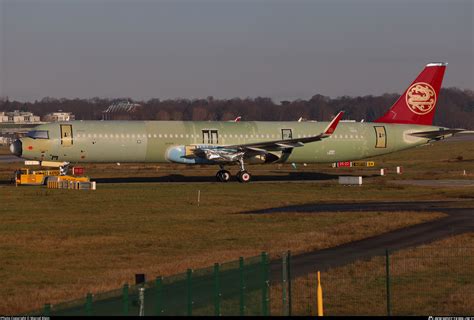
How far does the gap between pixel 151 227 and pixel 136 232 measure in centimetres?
210

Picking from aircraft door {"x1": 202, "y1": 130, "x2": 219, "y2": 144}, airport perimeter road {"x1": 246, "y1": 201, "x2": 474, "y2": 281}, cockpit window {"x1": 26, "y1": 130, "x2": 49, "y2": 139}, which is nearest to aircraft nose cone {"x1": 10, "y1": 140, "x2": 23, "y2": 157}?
cockpit window {"x1": 26, "y1": 130, "x2": 49, "y2": 139}

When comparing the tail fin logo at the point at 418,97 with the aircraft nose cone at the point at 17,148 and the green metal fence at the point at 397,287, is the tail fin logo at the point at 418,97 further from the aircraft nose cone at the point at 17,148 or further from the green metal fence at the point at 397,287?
the green metal fence at the point at 397,287

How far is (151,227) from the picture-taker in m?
46.6

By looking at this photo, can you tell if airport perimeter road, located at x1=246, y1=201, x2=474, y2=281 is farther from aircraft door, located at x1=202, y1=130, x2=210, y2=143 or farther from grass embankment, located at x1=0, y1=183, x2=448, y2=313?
aircraft door, located at x1=202, y1=130, x2=210, y2=143

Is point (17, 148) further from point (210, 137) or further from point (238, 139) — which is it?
point (238, 139)

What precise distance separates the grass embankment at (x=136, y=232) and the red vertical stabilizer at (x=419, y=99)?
18128mm

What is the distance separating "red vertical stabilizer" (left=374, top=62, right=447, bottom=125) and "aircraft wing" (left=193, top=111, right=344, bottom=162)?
33.7 ft

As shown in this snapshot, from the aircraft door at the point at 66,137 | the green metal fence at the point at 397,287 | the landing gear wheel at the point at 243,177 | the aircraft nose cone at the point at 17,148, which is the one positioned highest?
the aircraft door at the point at 66,137

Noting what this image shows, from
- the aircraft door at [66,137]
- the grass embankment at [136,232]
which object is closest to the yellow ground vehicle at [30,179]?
the aircraft door at [66,137]

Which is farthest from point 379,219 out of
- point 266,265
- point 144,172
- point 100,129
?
point 144,172

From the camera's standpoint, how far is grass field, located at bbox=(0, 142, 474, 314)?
32956 millimetres

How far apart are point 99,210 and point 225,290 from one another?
33.8 m

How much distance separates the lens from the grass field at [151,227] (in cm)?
3296

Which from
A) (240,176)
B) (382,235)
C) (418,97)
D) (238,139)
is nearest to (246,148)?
(238,139)
